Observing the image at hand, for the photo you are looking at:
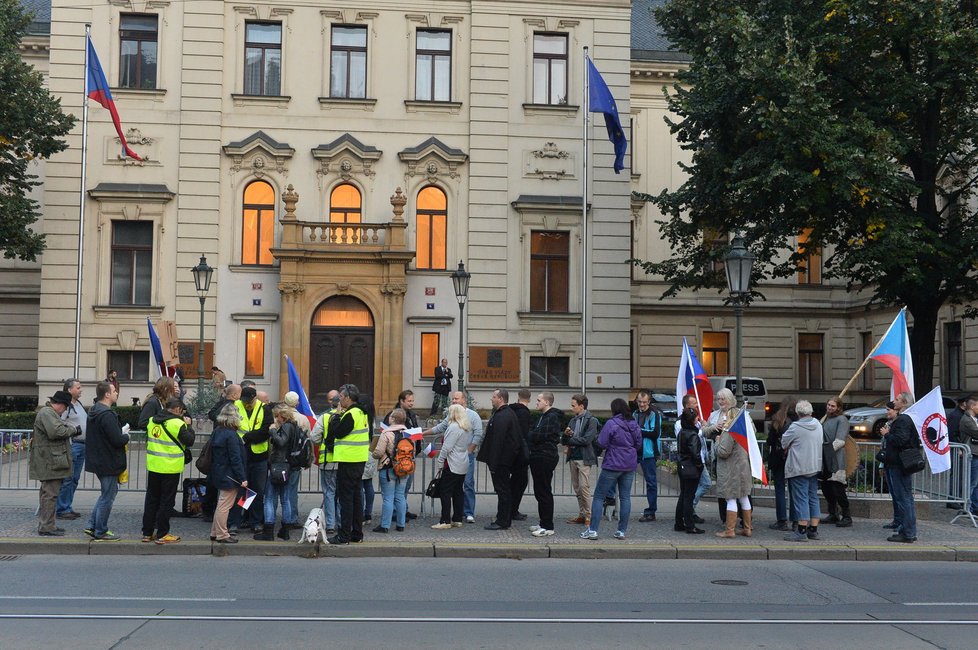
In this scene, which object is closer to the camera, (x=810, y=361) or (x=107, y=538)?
(x=107, y=538)

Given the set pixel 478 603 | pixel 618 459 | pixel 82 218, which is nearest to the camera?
pixel 478 603

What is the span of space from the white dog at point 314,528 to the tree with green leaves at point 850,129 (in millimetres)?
14027

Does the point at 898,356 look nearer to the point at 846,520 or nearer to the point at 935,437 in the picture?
the point at 935,437

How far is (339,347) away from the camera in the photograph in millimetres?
31422

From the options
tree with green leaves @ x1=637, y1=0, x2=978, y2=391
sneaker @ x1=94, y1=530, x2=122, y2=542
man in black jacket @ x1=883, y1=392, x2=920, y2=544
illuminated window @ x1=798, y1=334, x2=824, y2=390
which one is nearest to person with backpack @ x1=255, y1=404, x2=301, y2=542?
sneaker @ x1=94, y1=530, x2=122, y2=542

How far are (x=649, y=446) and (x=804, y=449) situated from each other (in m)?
2.63

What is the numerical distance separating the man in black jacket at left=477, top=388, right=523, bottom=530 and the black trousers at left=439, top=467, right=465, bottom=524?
0.47m

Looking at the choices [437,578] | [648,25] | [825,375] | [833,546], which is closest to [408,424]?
[437,578]

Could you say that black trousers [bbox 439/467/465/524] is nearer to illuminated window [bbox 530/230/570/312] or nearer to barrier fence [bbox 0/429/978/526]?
barrier fence [bbox 0/429/978/526]

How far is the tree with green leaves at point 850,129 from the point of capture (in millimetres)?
21969

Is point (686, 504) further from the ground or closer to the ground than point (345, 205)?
closer to the ground

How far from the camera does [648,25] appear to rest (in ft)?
149

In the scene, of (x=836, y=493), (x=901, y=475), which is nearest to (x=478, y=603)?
(x=901, y=475)

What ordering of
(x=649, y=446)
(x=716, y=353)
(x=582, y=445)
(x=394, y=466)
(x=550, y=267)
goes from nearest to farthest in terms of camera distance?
1. (x=394, y=466)
2. (x=582, y=445)
3. (x=649, y=446)
4. (x=550, y=267)
5. (x=716, y=353)
